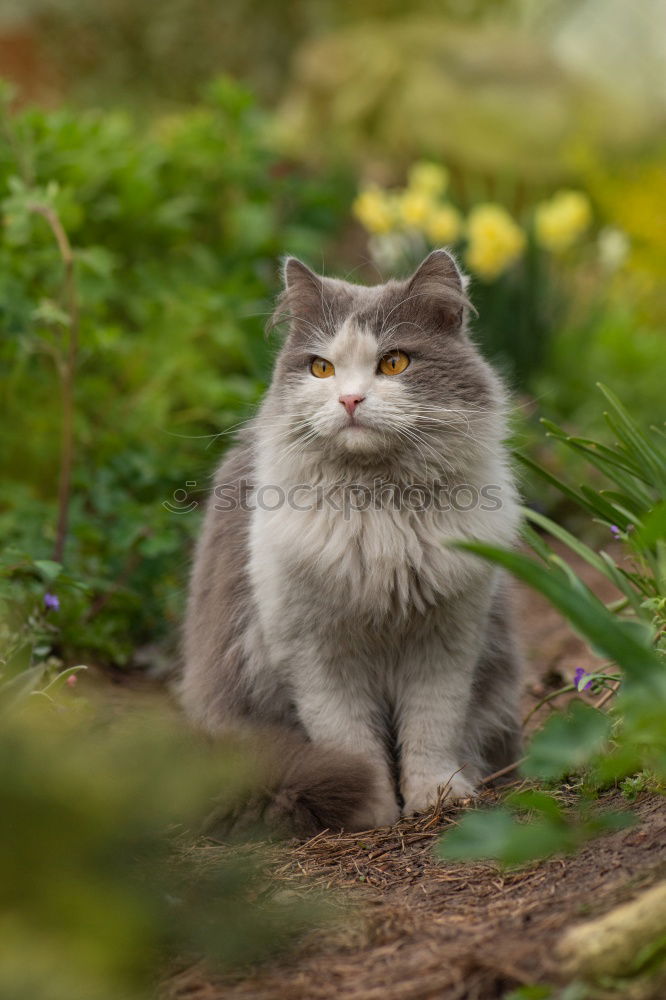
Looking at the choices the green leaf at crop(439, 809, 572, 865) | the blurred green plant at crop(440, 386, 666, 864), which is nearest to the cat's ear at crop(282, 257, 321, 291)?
the blurred green plant at crop(440, 386, 666, 864)

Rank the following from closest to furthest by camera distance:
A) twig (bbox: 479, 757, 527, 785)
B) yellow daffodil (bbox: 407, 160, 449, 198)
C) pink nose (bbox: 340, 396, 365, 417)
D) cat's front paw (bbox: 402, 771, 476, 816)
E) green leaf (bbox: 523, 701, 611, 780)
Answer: green leaf (bbox: 523, 701, 611, 780) < pink nose (bbox: 340, 396, 365, 417) < cat's front paw (bbox: 402, 771, 476, 816) < twig (bbox: 479, 757, 527, 785) < yellow daffodil (bbox: 407, 160, 449, 198)

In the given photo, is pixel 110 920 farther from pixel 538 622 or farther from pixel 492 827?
pixel 538 622

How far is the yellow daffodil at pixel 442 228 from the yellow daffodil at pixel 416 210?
4 cm

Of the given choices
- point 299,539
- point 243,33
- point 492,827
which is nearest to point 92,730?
point 299,539

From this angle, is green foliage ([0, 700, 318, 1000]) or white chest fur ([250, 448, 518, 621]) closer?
green foliage ([0, 700, 318, 1000])

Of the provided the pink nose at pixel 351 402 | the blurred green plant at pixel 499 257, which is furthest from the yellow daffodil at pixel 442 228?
the pink nose at pixel 351 402

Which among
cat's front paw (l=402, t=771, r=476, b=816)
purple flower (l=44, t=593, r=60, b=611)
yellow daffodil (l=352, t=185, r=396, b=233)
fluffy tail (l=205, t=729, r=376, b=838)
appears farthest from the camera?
yellow daffodil (l=352, t=185, r=396, b=233)

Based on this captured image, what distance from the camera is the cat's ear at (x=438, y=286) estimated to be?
2564mm

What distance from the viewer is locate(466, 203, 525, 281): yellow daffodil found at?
5.39 m

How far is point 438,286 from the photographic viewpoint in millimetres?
2582

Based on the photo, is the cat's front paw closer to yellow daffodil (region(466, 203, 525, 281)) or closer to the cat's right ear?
the cat's right ear

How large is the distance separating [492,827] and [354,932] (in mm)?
409

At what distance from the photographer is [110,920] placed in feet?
4.41
